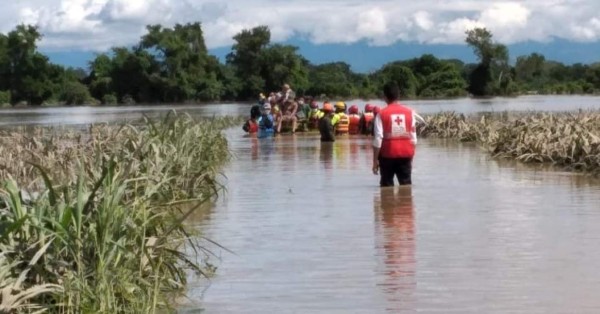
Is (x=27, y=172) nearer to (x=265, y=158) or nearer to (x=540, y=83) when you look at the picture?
(x=265, y=158)

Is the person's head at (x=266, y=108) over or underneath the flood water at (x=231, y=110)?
over

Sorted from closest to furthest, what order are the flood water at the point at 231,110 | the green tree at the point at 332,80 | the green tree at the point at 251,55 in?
the flood water at the point at 231,110
the green tree at the point at 332,80
the green tree at the point at 251,55

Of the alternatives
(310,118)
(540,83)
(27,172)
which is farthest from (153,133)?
(540,83)

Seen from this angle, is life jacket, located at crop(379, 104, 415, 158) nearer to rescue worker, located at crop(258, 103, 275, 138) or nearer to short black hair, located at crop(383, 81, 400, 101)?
short black hair, located at crop(383, 81, 400, 101)

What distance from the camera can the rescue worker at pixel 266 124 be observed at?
31.6 meters

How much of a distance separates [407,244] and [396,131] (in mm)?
4154

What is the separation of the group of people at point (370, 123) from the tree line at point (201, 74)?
7446 cm

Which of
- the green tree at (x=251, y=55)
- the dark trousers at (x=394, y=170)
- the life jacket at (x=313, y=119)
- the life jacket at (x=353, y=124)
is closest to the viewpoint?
the dark trousers at (x=394, y=170)

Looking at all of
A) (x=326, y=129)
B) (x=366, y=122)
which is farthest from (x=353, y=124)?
(x=326, y=129)

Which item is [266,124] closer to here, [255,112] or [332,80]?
[255,112]

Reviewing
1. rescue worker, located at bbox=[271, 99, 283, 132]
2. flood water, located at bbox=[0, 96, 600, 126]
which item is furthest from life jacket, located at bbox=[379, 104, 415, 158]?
flood water, located at bbox=[0, 96, 600, 126]

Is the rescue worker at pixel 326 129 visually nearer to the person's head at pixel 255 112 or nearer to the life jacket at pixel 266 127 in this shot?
the life jacket at pixel 266 127

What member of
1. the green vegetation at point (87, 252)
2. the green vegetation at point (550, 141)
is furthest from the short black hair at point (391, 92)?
the green vegetation at point (87, 252)

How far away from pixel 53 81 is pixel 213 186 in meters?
110
